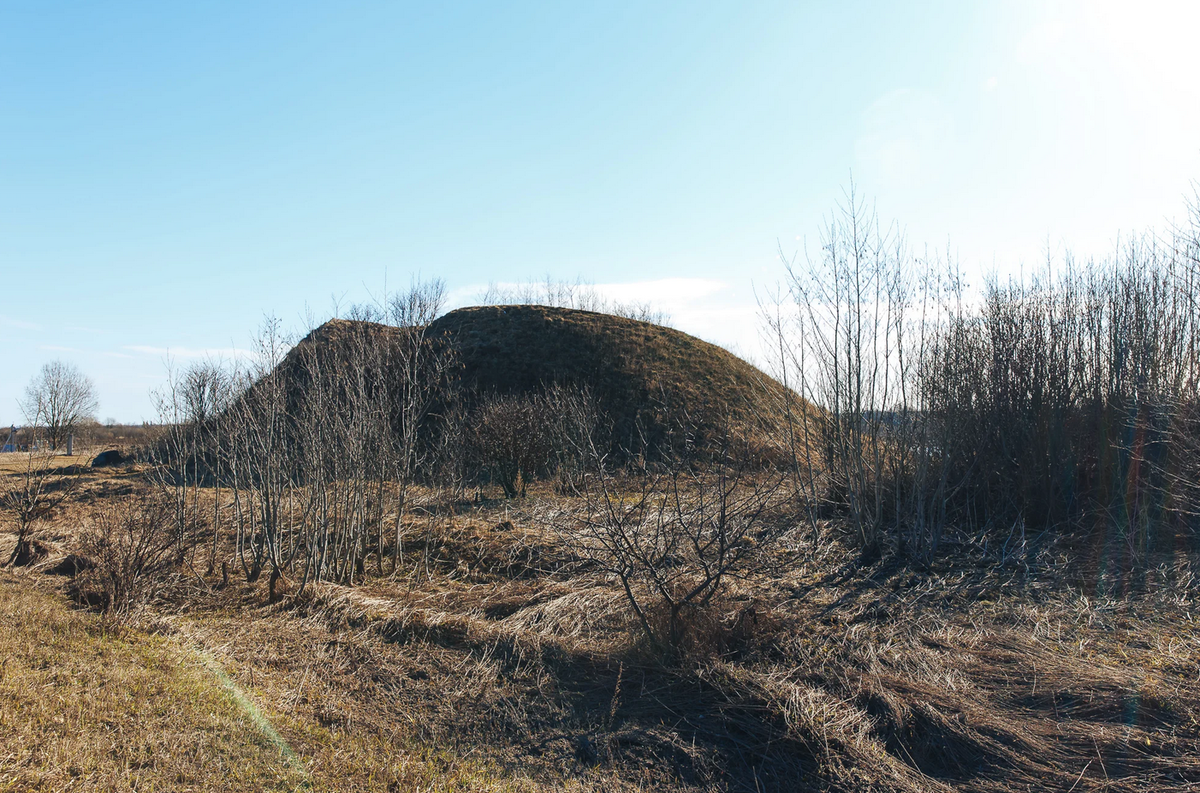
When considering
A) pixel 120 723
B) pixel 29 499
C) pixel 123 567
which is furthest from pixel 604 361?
pixel 120 723

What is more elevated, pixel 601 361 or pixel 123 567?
pixel 601 361

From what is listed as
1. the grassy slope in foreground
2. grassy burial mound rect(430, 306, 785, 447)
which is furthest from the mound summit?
the grassy slope in foreground

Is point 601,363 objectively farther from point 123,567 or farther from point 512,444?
point 123,567

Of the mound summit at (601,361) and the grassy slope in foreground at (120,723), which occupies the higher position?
the mound summit at (601,361)

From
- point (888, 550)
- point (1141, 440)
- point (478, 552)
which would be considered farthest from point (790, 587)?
point (1141, 440)

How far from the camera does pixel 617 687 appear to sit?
461 cm

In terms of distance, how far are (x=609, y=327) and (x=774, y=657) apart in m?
22.8

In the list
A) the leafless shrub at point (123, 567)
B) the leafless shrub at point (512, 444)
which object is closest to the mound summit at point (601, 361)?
the leafless shrub at point (512, 444)

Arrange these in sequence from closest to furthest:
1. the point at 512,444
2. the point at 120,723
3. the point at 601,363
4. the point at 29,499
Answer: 1. the point at 120,723
2. the point at 29,499
3. the point at 512,444
4. the point at 601,363

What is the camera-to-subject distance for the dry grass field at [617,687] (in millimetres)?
3838

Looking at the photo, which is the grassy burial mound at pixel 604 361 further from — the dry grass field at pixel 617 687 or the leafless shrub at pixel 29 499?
the dry grass field at pixel 617 687

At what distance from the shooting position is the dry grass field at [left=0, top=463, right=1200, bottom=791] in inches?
151

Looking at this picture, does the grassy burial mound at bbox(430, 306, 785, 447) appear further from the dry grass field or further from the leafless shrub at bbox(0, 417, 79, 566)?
the dry grass field

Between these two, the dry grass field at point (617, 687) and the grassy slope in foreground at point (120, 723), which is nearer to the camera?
the grassy slope in foreground at point (120, 723)
